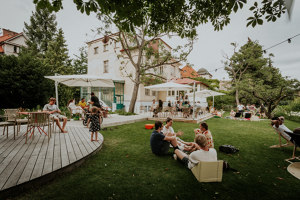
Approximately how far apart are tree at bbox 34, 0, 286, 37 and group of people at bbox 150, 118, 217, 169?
268cm

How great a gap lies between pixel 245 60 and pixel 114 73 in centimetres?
2166

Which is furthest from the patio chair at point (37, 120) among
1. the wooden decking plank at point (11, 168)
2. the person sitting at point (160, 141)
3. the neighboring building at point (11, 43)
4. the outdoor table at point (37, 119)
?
the neighboring building at point (11, 43)

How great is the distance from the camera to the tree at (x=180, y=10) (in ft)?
9.05

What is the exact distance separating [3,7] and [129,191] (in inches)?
211

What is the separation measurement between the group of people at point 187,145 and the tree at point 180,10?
8.78 feet

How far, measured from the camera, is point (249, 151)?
4828 millimetres

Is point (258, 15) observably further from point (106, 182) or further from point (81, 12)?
point (106, 182)

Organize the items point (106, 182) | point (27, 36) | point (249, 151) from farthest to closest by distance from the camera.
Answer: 1. point (27, 36)
2. point (249, 151)
3. point (106, 182)

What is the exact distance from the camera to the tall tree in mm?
26109

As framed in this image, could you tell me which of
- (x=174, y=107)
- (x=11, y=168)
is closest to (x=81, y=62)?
(x=174, y=107)

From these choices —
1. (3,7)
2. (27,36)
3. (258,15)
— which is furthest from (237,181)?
(27,36)

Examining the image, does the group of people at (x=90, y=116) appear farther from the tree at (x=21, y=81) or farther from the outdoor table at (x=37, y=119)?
the tree at (x=21, y=81)

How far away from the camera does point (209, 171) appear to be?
9.29 ft

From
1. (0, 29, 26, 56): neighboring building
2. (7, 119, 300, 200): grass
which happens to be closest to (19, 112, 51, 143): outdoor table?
(7, 119, 300, 200): grass
